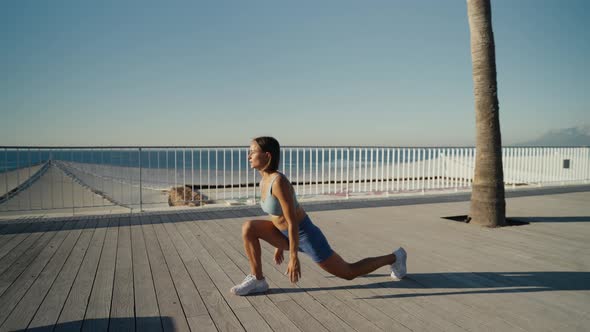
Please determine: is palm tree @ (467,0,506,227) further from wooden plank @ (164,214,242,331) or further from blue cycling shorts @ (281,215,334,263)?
wooden plank @ (164,214,242,331)

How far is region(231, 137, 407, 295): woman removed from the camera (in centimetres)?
220

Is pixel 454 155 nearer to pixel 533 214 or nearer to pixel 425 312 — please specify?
pixel 533 214

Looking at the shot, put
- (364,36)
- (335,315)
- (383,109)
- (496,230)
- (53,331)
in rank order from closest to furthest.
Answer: (53,331), (335,315), (496,230), (364,36), (383,109)

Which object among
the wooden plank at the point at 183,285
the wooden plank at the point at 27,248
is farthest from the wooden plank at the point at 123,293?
the wooden plank at the point at 27,248

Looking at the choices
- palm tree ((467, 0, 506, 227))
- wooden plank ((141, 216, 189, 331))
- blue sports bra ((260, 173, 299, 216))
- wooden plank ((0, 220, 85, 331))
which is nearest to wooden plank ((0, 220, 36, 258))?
wooden plank ((0, 220, 85, 331))

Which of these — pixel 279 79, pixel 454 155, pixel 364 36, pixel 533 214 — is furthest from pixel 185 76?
pixel 533 214

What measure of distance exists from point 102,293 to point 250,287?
107 centimetres

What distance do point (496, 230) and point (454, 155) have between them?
4785mm

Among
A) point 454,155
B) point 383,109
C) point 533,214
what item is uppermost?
point 383,109

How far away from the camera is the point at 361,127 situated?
56281 mm

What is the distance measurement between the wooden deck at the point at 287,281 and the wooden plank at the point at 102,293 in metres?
0.01

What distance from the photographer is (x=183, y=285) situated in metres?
2.77

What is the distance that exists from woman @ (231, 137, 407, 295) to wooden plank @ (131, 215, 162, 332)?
0.55m

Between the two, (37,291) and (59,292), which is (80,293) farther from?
(37,291)
